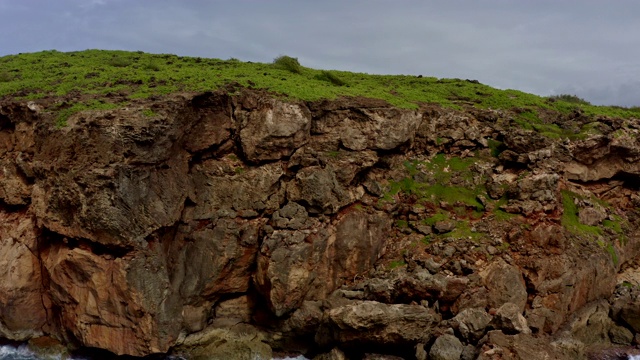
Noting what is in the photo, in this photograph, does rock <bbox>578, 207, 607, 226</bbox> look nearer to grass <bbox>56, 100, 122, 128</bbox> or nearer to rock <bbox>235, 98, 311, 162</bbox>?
rock <bbox>235, 98, 311, 162</bbox>

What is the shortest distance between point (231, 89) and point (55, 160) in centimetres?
790

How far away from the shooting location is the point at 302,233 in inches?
768

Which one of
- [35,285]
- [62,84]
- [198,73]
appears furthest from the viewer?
[198,73]

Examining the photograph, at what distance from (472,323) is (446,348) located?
1.62m

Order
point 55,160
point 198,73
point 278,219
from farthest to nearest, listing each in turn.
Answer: point 198,73 → point 278,219 → point 55,160

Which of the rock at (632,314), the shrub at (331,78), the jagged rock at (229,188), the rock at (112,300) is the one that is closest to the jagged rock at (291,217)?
the jagged rock at (229,188)

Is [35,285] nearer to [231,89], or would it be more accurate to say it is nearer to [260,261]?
[260,261]

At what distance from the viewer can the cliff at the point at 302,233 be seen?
55.1 ft

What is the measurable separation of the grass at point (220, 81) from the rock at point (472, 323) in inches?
452

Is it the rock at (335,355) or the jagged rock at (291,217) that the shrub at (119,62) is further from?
the rock at (335,355)

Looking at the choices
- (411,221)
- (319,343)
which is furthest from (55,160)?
(411,221)

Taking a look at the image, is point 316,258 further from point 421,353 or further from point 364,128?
point 364,128

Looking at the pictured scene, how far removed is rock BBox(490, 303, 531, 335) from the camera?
17.0 meters

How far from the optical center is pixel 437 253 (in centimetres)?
2041
